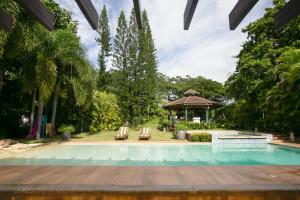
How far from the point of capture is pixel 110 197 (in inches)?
118

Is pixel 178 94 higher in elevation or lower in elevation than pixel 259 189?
higher

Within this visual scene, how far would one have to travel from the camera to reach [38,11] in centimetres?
262

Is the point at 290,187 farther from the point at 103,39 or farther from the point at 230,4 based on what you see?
the point at 103,39

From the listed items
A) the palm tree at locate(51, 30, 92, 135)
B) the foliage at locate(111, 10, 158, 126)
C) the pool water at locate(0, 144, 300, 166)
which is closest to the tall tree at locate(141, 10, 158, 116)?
the foliage at locate(111, 10, 158, 126)

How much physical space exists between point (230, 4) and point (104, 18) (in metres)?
30.2

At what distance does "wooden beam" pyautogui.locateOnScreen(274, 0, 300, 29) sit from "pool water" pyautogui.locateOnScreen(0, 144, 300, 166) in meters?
6.91

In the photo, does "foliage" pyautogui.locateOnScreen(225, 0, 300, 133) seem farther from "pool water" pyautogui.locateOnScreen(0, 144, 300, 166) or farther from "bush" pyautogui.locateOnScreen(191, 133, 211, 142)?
"bush" pyautogui.locateOnScreen(191, 133, 211, 142)

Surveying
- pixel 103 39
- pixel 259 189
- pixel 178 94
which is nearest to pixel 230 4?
pixel 259 189

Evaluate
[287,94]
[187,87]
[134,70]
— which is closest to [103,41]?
[134,70]

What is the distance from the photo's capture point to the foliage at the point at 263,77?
625 inches

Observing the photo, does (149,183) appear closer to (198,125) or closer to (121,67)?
(198,125)

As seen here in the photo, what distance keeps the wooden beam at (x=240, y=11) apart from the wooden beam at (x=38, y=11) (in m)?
1.95

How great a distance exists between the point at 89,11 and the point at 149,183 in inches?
94.1

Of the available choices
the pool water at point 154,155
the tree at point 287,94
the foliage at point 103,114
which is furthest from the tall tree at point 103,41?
the tree at point 287,94
